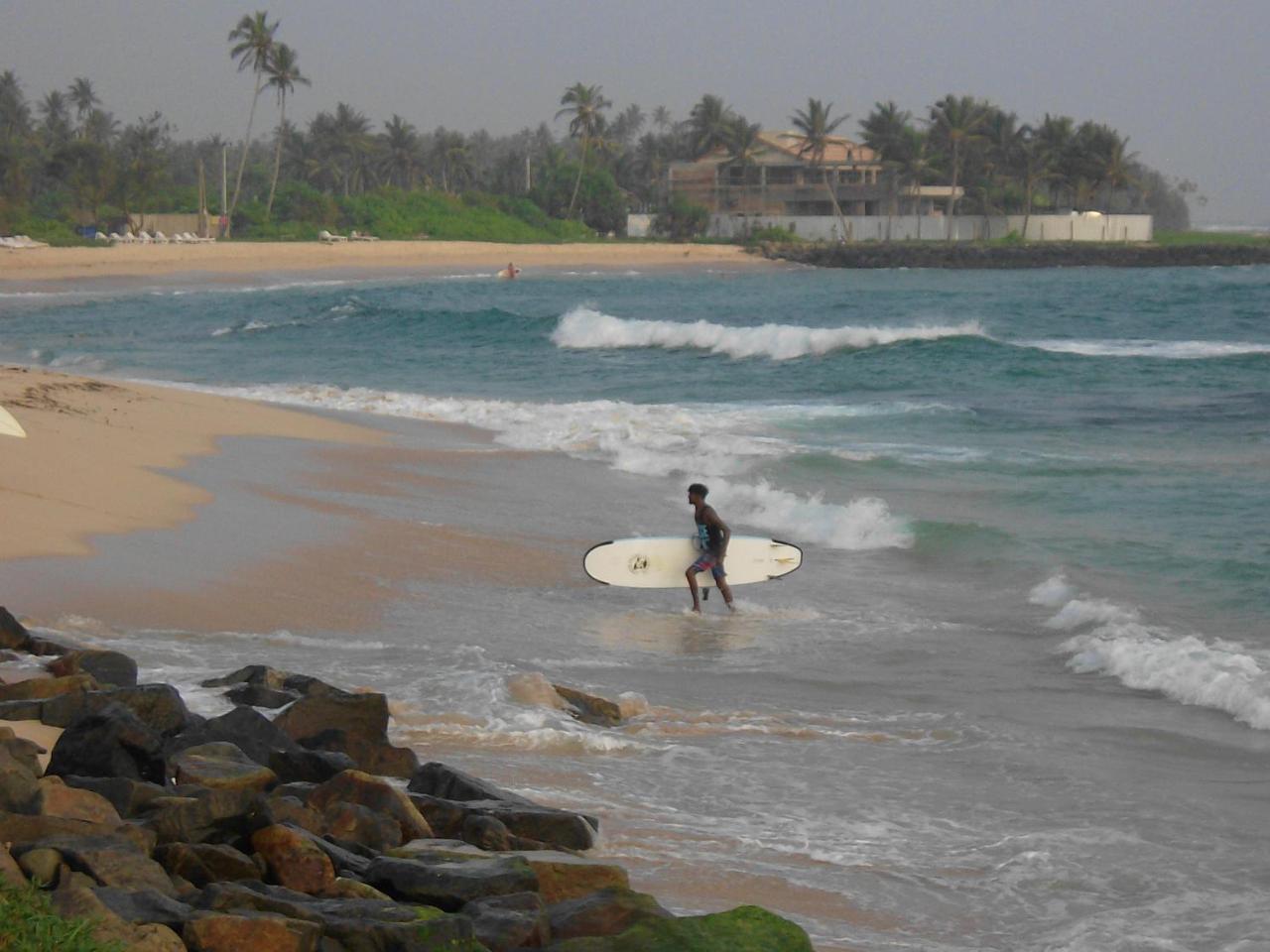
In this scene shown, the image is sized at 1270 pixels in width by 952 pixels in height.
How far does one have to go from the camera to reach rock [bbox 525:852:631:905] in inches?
189

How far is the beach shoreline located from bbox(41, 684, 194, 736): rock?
59.9 m

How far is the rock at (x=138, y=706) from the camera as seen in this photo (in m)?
5.95

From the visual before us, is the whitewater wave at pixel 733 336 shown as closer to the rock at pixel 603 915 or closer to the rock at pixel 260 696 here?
the rock at pixel 260 696

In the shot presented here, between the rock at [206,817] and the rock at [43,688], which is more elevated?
the rock at [206,817]

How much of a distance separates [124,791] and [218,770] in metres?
0.47

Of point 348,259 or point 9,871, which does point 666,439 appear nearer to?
point 9,871

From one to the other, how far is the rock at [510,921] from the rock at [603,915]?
4cm

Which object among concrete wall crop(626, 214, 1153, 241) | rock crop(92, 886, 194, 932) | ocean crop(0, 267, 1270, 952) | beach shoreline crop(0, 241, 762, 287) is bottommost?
ocean crop(0, 267, 1270, 952)

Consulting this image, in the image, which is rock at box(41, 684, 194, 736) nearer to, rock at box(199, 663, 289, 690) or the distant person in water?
rock at box(199, 663, 289, 690)

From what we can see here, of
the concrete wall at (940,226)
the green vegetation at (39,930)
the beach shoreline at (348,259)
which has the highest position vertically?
the concrete wall at (940,226)

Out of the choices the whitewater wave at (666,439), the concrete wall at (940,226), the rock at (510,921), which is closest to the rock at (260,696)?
the rock at (510,921)

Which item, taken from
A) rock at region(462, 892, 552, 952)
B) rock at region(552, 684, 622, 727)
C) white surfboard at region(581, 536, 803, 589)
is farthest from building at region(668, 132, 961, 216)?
rock at region(462, 892, 552, 952)

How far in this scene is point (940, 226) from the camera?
110m

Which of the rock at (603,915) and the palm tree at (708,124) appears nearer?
the rock at (603,915)
